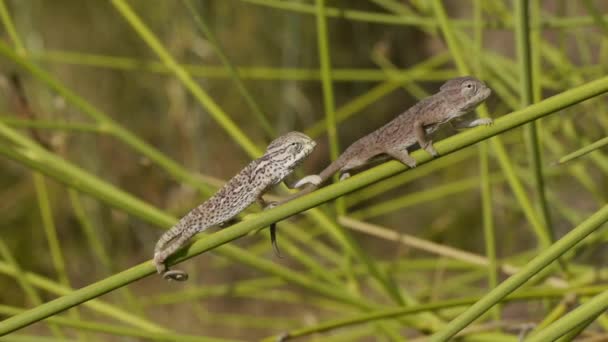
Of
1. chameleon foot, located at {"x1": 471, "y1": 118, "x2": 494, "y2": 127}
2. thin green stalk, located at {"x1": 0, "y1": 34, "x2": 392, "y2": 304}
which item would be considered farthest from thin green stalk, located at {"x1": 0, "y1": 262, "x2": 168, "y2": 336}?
chameleon foot, located at {"x1": 471, "y1": 118, "x2": 494, "y2": 127}

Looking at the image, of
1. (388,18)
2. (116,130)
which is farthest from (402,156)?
(388,18)

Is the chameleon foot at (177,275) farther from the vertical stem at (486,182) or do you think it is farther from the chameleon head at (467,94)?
the vertical stem at (486,182)

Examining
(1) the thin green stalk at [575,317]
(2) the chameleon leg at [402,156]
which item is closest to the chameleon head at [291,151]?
(2) the chameleon leg at [402,156]

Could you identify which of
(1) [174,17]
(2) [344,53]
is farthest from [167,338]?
(2) [344,53]

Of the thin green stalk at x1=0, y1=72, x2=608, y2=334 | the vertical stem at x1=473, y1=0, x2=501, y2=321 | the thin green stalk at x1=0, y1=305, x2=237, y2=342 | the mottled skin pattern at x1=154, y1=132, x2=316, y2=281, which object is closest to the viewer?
the thin green stalk at x1=0, y1=72, x2=608, y2=334

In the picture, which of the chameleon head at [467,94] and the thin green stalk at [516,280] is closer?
the thin green stalk at [516,280]

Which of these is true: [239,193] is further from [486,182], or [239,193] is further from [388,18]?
[388,18]

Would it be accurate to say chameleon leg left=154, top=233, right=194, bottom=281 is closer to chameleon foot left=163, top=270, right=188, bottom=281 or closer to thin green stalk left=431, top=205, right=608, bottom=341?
chameleon foot left=163, top=270, right=188, bottom=281
